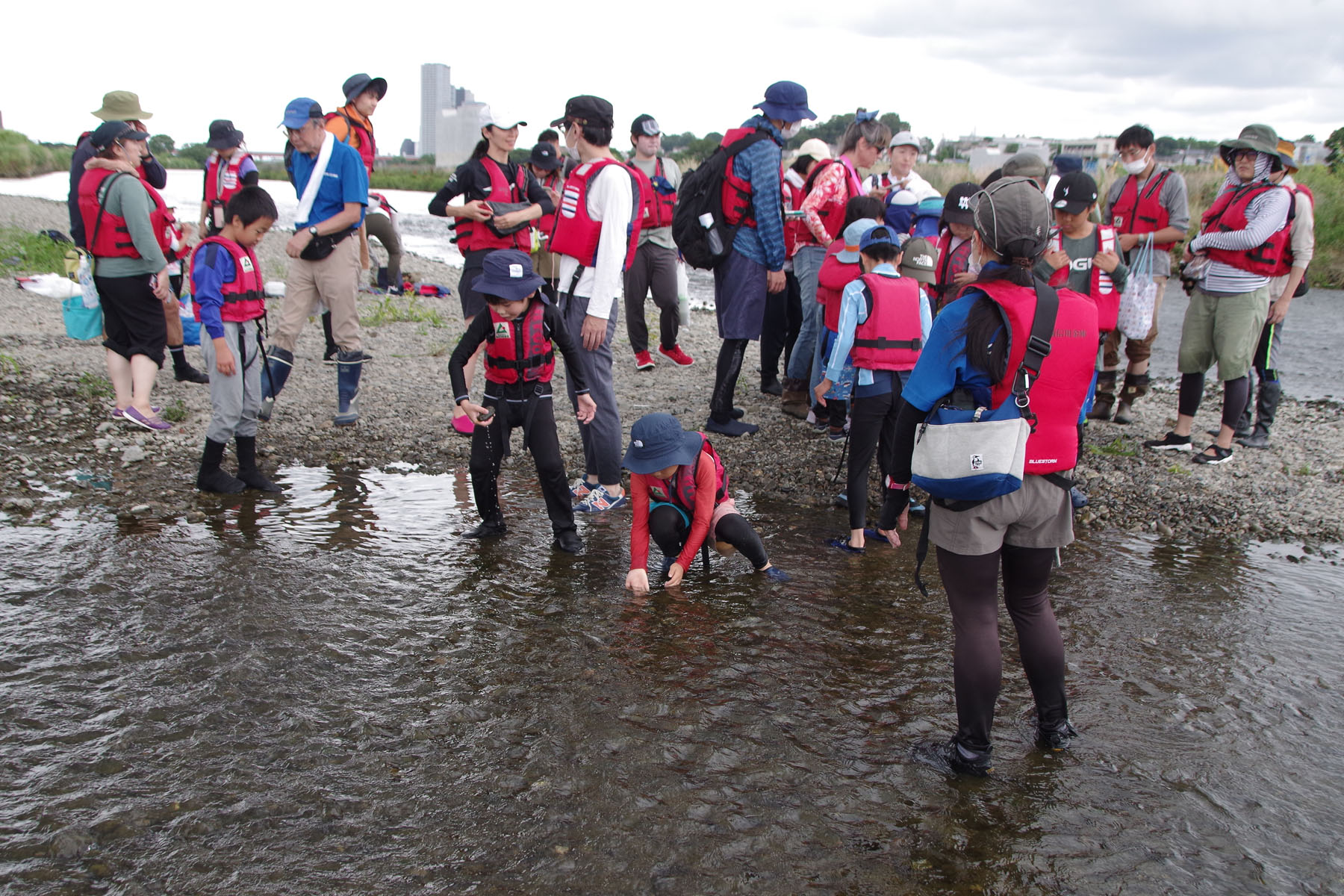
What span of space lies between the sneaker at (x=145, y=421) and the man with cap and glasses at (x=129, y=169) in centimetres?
58

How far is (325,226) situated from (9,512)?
279 centimetres

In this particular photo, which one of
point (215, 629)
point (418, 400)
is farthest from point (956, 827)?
point (418, 400)

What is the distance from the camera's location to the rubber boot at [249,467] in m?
5.88

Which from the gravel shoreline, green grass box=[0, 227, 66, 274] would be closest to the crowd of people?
the gravel shoreline

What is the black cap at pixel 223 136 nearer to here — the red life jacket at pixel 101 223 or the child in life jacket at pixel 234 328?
the red life jacket at pixel 101 223

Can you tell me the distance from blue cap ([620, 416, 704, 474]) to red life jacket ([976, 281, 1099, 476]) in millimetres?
1874

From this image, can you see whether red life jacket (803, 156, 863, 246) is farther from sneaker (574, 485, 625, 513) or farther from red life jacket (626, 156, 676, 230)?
sneaker (574, 485, 625, 513)

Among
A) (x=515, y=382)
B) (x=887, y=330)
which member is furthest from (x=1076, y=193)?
(x=515, y=382)

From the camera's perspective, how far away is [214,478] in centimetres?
583

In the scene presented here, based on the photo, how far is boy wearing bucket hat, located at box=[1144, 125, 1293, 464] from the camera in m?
6.65

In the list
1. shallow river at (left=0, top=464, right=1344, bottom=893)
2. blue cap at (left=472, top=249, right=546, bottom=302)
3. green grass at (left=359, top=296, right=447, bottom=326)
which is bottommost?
shallow river at (left=0, top=464, right=1344, bottom=893)

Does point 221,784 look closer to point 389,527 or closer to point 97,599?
point 97,599

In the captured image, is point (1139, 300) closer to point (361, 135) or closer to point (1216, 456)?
point (1216, 456)

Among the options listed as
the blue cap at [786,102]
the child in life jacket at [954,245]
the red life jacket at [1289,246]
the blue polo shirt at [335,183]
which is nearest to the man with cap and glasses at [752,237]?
the blue cap at [786,102]
